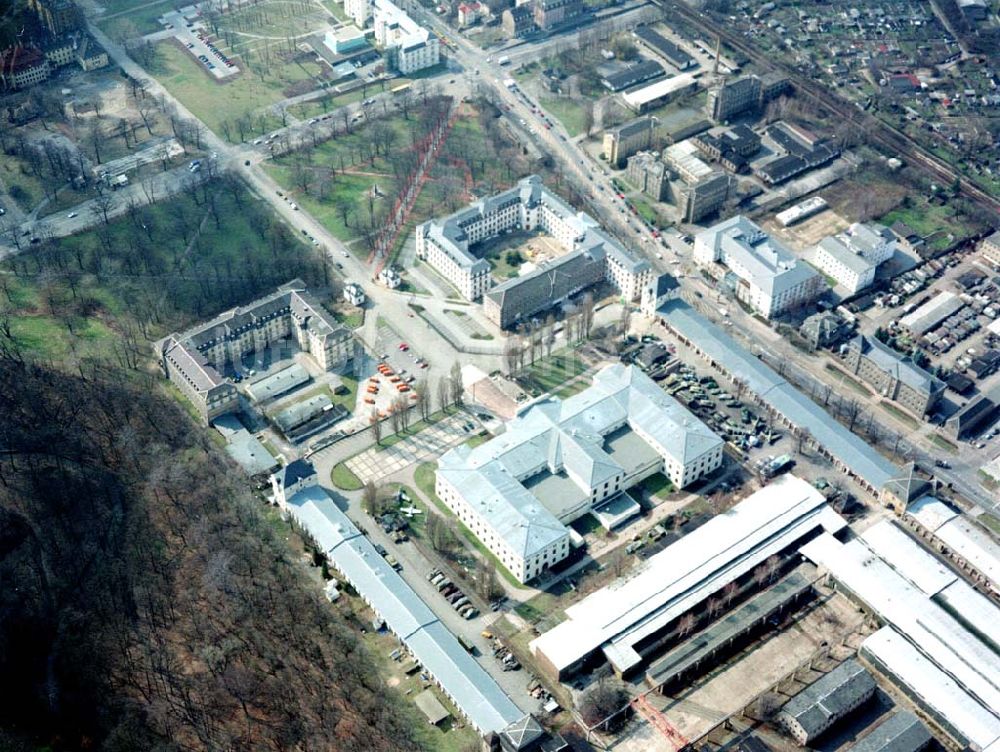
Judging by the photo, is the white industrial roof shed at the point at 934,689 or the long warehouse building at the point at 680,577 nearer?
the white industrial roof shed at the point at 934,689

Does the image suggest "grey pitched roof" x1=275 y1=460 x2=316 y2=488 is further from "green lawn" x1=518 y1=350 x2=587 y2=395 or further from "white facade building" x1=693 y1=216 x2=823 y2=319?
"white facade building" x1=693 y1=216 x2=823 y2=319

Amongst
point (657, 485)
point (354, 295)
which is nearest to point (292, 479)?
point (354, 295)

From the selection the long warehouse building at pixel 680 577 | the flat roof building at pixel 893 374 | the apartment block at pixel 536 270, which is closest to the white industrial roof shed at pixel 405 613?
the long warehouse building at pixel 680 577

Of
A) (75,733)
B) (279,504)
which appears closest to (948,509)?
(279,504)

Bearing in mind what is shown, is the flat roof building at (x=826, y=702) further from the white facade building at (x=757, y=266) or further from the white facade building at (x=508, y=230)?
the white facade building at (x=508, y=230)

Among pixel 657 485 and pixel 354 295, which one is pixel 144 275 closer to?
pixel 354 295

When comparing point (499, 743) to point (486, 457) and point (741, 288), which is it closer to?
point (486, 457)

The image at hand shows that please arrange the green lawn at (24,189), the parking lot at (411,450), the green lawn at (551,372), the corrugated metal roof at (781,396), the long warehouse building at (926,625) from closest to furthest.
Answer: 1. the long warehouse building at (926,625)
2. the corrugated metal roof at (781,396)
3. the parking lot at (411,450)
4. the green lawn at (551,372)
5. the green lawn at (24,189)

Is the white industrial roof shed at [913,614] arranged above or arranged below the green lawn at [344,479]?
below

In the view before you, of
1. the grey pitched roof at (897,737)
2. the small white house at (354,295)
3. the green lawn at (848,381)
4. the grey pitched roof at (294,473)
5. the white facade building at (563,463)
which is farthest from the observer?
the small white house at (354,295)
